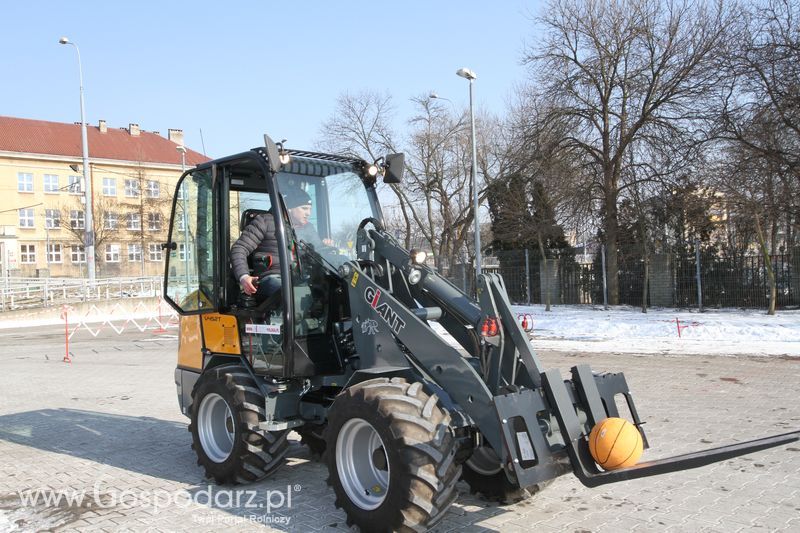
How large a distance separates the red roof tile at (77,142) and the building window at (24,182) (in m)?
2.12

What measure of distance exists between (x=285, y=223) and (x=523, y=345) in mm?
2226

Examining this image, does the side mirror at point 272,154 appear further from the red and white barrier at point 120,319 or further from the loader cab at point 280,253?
the red and white barrier at point 120,319

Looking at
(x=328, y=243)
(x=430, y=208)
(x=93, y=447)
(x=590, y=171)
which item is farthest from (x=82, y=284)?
(x=328, y=243)

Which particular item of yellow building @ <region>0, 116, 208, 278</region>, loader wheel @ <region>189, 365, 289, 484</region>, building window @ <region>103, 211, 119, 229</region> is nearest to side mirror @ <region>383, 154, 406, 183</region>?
loader wheel @ <region>189, 365, 289, 484</region>

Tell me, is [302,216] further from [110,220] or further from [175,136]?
[175,136]

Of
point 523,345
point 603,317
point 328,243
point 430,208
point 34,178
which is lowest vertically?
point 603,317

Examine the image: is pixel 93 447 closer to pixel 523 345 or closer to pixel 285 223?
pixel 285 223

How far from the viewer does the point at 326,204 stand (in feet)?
19.9

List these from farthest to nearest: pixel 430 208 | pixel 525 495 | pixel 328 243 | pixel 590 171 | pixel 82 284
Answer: pixel 430 208 → pixel 82 284 → pixel 590 171 → pixel 328 243 → pixel 525 495

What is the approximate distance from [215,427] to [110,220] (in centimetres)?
5252

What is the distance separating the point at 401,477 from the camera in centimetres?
403

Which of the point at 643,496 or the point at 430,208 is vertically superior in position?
the point at 430,208

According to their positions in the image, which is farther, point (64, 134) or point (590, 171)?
point (64, 134)

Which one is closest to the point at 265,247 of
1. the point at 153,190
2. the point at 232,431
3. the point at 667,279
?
the point at 232,431
